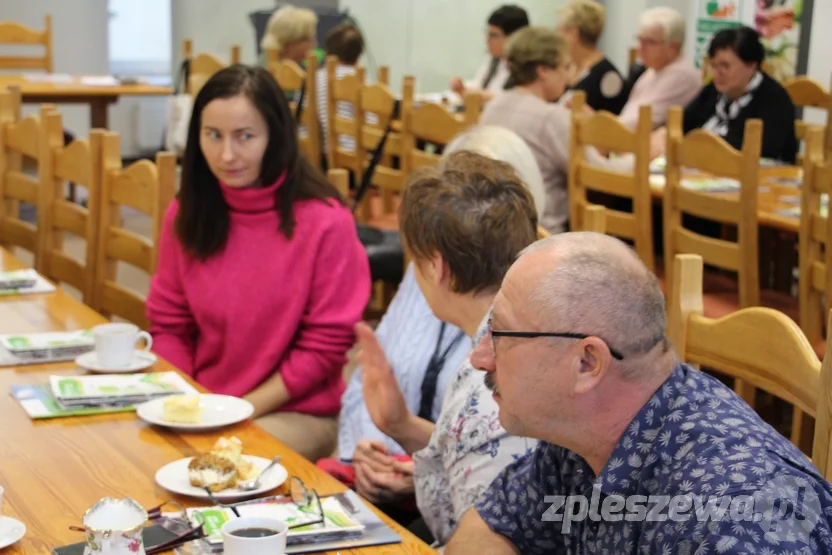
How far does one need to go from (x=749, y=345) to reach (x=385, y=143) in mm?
2953

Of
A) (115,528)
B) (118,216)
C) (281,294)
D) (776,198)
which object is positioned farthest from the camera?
(776,198)

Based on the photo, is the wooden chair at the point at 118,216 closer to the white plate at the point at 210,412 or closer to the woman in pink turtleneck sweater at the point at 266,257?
the woman in pink turtleneck sweater at the point at 266,257

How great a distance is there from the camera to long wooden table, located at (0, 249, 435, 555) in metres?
1.51

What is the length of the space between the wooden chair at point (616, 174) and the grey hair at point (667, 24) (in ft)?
6.95

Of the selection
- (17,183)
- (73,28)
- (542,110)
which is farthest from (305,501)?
(73,28)

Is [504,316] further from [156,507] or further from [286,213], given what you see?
[286,213]

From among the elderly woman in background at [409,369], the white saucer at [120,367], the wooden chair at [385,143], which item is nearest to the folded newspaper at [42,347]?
the white saucer at [120,367]

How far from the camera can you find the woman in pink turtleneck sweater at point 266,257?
8.20 ft

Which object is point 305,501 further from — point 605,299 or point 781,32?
point 781,32

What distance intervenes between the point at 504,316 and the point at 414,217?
0.57 m

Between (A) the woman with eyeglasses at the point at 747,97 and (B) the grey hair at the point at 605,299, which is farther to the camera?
(A) the woman with eyeglasses at the point at 747,97

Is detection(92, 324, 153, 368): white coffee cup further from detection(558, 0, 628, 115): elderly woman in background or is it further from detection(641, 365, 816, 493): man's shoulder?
detection(558, 0, 628, 115): elderly woman in background

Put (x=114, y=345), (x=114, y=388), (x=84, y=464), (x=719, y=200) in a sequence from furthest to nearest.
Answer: (x=719, y=200) → (x=114, y=345) → (x=114, y=388) → (x=84, y=464)

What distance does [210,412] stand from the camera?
1.91 m
